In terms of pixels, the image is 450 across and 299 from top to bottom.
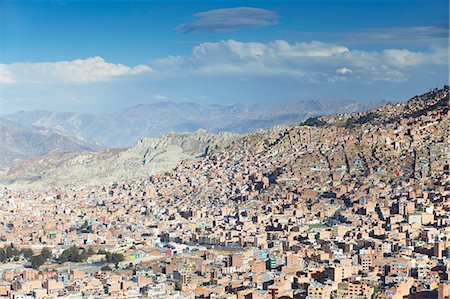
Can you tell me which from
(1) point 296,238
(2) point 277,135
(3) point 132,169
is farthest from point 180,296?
(3) point 132,169

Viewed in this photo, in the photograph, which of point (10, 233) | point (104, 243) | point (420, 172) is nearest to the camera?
point (104, 243)

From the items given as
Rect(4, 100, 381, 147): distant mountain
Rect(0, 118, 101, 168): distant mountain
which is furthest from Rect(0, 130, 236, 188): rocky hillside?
Rect(4, 100, 381, 147): distant mountain

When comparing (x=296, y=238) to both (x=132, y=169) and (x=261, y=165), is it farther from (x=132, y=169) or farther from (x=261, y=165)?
(x=132, y=169)

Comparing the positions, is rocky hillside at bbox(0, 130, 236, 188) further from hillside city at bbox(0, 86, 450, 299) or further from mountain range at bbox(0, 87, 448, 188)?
hillside city at bbox(0, 86, 450, 299)

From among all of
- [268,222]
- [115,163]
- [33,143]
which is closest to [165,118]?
[33,143]

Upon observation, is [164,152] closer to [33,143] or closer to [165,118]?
[33,143]

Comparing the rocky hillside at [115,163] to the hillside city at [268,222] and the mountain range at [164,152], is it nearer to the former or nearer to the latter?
the mountain range at [164,152]

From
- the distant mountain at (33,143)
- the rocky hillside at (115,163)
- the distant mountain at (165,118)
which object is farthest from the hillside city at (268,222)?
the distant mountain at (165,118)
